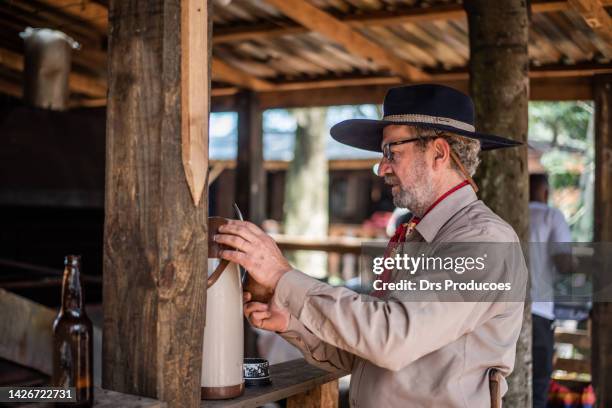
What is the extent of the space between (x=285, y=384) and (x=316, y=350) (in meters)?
0.14

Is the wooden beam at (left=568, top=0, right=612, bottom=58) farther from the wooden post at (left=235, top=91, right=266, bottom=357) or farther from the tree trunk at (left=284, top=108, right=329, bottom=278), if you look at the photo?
the tree trunk at (left=284, top=108, right=329, bottom=278)

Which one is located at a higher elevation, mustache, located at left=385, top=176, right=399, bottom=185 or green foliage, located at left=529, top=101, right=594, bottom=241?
green foliage, located at left=529, top=101, right=594, bottom=241

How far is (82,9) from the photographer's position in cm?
501

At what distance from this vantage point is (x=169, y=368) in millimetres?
1602

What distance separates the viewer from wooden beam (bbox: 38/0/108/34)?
4.92m

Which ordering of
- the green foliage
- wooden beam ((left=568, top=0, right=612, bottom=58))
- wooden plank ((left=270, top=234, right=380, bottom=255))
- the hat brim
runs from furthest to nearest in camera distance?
1. the green foliage
2. wooden plank ((left=270, top=234, right=380, bottom=255))
3. wooden beam ((left=568, top=0, right=612, bottom=58))
4. the hat brim

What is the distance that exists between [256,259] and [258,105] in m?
5.10

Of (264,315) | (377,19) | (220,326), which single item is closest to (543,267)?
(377,19)

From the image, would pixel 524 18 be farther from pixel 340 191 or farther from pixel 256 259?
pixel 340 191

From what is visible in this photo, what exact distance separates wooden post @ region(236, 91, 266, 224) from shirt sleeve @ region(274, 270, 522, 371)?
4.94m

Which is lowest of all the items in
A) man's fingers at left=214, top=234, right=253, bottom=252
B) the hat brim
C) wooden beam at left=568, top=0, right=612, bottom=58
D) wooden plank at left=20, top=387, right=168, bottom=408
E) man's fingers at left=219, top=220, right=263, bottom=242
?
wooden plank at left=20, top=387, right=168, bottom=408

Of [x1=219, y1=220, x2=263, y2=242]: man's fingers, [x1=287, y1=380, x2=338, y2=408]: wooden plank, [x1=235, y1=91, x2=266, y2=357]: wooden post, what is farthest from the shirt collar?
[x1=235, y1=91, x2=266, y2=357]: wooden post

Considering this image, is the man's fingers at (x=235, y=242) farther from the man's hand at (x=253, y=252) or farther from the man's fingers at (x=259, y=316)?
the man's fingers at (x=259, y=316)

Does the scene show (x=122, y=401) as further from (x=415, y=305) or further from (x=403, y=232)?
(x=403, y=232)
